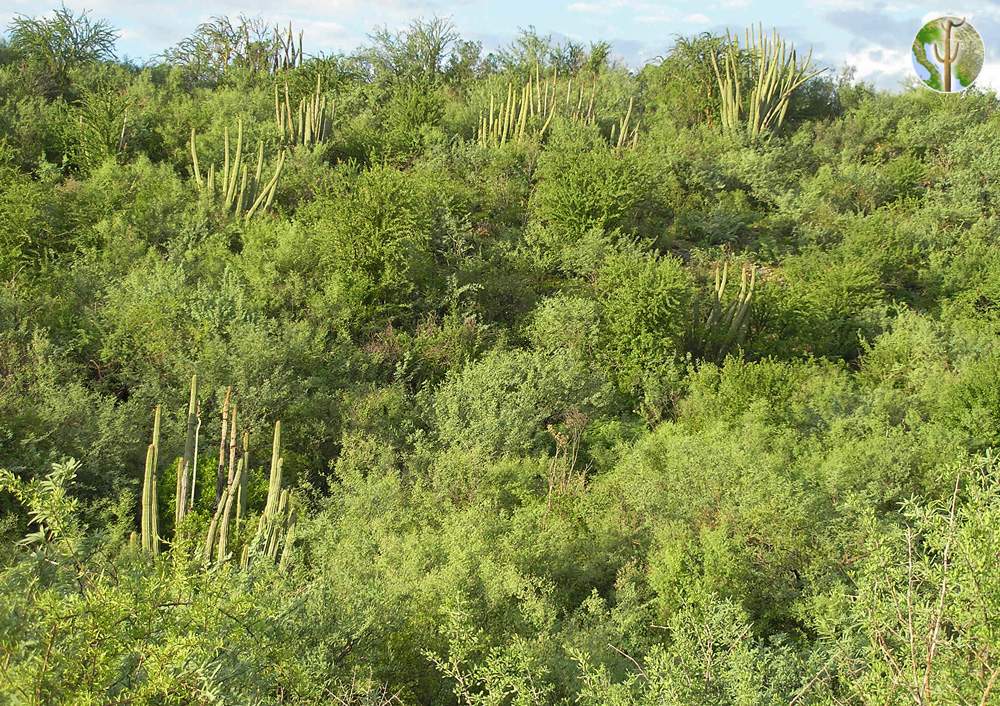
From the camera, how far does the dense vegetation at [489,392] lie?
16.6 ft

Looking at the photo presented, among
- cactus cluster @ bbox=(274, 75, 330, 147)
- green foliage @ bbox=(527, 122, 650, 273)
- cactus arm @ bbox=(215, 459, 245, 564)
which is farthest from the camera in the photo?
cactus cluster @ bbox=(274, 75, 330, 147)

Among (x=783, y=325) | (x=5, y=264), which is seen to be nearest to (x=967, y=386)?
(x=783, y=325)

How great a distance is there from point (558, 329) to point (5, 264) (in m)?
9.05

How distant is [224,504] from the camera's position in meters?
8.93

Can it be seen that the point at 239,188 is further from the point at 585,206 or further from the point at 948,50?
the point at 948,50

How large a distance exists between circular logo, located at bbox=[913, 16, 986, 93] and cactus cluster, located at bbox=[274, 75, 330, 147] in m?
13.7

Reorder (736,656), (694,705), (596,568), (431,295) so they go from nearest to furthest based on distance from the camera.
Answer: (694,705)
(736,656)
(596,568)
(431,295)

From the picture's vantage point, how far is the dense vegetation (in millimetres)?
5074

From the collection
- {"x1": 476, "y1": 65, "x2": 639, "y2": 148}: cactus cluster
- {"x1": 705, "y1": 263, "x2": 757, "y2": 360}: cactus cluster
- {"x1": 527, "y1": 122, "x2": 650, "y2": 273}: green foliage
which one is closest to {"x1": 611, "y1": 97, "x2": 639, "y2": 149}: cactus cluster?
{"x1": 476, "y1": 65, "x2": 639, "y2": 148}: cactus cluster

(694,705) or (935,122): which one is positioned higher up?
(935,122)

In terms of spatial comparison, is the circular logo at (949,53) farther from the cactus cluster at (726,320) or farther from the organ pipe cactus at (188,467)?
the organ pipe cactus at (188,467)

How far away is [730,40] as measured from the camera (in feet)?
81.4

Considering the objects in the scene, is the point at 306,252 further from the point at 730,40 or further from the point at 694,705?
the point at 730,40

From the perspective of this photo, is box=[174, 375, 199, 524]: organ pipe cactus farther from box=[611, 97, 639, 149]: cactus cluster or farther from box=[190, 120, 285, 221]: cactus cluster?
box=[611, 97, 639, 149]: cactus cluster
